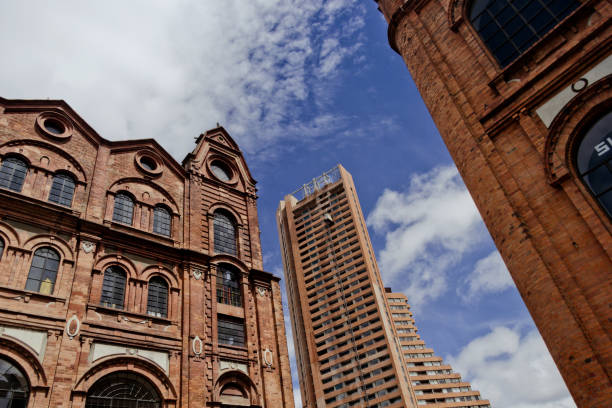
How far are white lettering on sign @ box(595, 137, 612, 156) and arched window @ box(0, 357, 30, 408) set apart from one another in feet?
55.0

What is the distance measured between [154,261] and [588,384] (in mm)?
15619

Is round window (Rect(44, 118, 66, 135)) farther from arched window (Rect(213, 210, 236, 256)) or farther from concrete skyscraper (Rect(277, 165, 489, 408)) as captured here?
concrete skyscraper (Rect(277, 165, 489, 408))

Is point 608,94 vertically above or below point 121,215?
below

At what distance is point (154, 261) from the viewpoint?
18516 millimetres

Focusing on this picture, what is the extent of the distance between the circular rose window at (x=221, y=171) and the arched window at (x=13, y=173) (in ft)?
31.8

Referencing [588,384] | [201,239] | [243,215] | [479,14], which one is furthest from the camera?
[243,215]

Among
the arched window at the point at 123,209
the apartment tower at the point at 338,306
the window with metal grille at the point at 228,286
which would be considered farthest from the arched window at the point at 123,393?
the apartment tower at the point at 338,306

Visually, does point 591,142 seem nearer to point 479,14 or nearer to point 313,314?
point 479,14

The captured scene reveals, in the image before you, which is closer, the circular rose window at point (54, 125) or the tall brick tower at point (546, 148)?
the tall brick tower at point (546, 148)

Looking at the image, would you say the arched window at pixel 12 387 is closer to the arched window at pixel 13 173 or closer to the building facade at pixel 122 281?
the building facade at pixel 122 281

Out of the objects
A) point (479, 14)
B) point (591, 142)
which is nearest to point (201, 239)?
point (479, 14)

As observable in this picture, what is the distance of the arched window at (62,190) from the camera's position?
17578 mm

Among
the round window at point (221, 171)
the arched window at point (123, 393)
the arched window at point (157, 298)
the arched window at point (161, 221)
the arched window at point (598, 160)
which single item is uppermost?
the round window at point (221, 171)

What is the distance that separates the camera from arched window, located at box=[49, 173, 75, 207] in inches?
692
